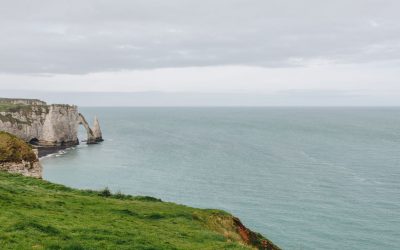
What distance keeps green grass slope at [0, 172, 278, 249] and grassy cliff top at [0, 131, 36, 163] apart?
3.24 m

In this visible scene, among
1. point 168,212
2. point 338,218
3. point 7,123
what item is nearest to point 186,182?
point 338,218

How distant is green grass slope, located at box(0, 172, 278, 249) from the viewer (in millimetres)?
19156

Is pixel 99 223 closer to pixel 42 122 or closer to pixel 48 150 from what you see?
pixel 48 150

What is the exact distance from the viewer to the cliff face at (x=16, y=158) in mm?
36969

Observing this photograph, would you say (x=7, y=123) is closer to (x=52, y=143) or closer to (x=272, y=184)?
(x=52, y=143)

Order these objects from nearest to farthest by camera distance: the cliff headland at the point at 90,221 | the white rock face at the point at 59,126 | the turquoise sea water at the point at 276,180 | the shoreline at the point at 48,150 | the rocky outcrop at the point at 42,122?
the cliff headland at the point at 90,221, the turquoise sea water at the point at 276,180, the shoreline at the point at 48,150, the rocky outcrop at the point at 42,122, the white rock face at the point at 59,126

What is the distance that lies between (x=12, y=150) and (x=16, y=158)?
0.89m

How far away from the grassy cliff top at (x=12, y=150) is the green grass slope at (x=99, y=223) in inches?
128

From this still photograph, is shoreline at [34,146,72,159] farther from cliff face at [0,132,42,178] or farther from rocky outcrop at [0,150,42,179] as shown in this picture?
cliff face at [0,132,42,178]

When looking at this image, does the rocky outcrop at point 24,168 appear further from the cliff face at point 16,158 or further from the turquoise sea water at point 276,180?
the turquoise sea water at point 276,180

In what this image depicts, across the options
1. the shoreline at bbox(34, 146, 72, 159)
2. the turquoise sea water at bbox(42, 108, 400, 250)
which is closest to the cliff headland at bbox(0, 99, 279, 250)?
the turquoise sea water at bbox(42, 108, 400, 250)

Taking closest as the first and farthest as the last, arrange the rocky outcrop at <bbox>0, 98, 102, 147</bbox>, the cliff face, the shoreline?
the cliff face → the shoreline → the rocky outcrop at <bbox>0, 98, 102, 147</bbox>

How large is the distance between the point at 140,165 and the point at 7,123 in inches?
2027

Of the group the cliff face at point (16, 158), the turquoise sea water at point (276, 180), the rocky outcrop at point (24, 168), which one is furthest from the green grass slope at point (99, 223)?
the turquoise sea water at point (276, 180)
